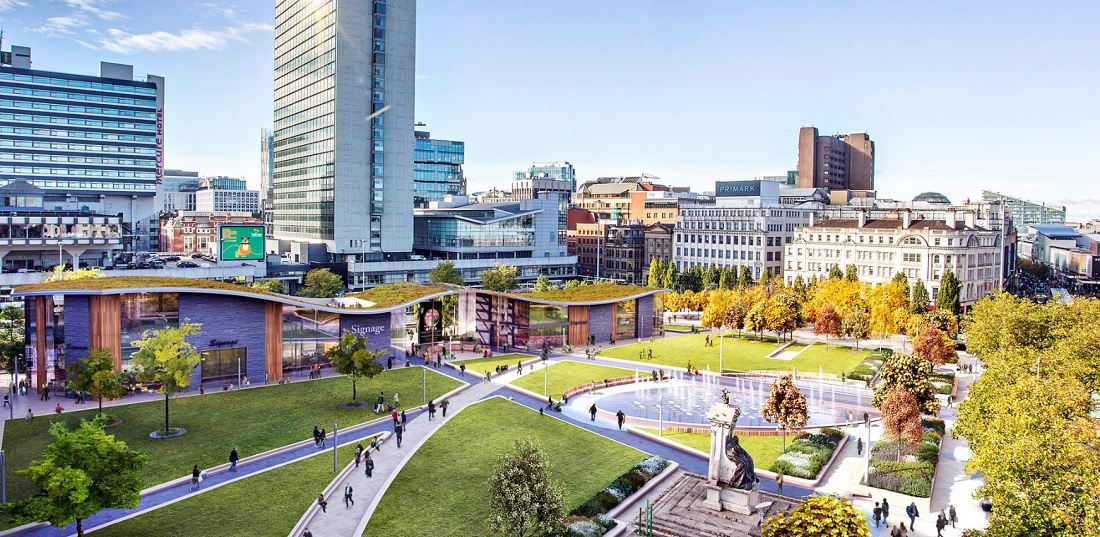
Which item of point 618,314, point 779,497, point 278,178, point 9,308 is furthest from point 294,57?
point 779,497

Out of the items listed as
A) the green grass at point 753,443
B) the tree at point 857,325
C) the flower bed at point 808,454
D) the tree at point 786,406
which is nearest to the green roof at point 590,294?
the tree at point 857,325

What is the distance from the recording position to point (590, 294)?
8019 cm

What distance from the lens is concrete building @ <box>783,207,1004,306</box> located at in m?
107

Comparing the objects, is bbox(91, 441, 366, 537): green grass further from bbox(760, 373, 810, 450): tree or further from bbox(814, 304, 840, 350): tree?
bbox(814, 304, 840, 350): tree

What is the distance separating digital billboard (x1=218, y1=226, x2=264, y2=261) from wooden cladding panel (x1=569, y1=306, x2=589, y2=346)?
2340 inches

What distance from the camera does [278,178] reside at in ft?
473

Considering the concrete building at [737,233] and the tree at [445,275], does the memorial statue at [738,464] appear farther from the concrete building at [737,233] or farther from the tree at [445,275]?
the concrete building at [737,233]

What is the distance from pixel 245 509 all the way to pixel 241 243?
86114 millimetres

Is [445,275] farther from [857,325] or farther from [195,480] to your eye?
[195,480]

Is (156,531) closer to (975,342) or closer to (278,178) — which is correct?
(975,342)

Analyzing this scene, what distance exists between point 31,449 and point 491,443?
982 inches

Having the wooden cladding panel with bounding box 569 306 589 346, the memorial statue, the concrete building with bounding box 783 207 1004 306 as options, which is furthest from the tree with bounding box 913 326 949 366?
the concrete building with bounding box 783 207 1004 306

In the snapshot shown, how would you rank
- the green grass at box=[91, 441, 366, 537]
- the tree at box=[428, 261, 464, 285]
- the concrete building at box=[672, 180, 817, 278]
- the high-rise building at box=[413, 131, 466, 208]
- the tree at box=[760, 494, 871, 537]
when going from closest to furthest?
the tree at box=[760, 494, 871, 537]
the green grass at box=[91, 441, 366, 537]
the tree at box=[428, 261, 464, 285]
the concrete building at box=[672, 180, 817, 278]
the high-rise building at box=[413, 131, 466, 208]

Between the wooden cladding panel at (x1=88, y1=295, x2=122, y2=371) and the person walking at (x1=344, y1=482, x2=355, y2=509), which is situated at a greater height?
the wooden cladding panel at (x1=88, y1=295, x2=122, y2=371)
